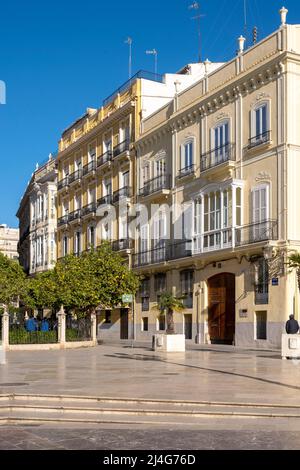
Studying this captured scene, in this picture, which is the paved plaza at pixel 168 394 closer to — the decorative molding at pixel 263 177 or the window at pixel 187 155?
the decorative molding at pixel 263 177

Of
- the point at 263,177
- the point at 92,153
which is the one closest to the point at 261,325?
the point at 263,177

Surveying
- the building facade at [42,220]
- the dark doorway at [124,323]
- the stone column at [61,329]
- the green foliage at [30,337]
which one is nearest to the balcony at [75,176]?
the building facade at [42,220]

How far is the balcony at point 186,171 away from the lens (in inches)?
1456

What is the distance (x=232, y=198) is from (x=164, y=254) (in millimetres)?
8213

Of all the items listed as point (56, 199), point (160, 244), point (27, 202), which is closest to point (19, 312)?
point (160, 244)

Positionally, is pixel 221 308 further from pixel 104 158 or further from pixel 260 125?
pixel 104 158

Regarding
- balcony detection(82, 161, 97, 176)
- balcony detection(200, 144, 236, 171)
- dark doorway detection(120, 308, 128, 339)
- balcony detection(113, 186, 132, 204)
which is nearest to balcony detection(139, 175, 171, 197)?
balcony detection(113, 186, 132, 204)

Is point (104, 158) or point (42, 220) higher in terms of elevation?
point (104, 158)

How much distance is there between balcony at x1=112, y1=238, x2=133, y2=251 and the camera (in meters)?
44.4

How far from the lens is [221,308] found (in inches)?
1366

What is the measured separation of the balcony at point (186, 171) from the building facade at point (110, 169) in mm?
5013

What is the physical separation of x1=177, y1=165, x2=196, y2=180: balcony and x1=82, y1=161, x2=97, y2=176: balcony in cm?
1339

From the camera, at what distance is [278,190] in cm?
3003
